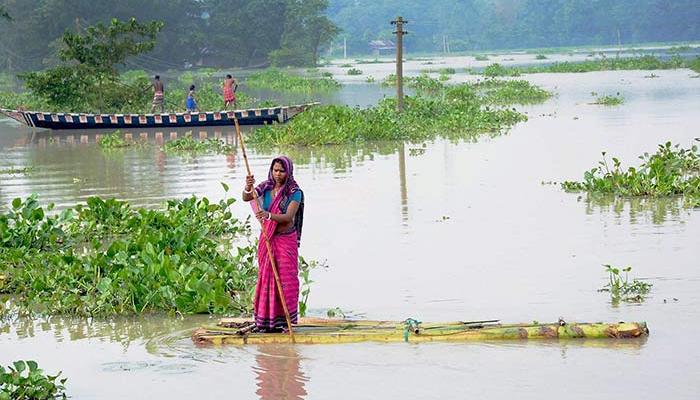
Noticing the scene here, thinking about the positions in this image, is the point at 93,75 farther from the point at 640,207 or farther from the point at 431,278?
the point at 431,278

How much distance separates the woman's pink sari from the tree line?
62648mm

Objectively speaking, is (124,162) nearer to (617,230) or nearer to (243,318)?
(617,230)

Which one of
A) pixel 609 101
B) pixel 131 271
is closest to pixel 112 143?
pixel 609 101

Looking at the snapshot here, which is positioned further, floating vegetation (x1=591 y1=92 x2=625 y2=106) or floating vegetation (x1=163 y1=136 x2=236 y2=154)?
floating vegetation (x1=591 y1=92 x2=625 y2=106)

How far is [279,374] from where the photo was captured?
27.0ft

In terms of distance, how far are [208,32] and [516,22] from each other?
212 ft

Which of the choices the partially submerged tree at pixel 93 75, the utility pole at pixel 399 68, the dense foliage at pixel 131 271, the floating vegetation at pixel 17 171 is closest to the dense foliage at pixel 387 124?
the utility pole at pixel 399 68

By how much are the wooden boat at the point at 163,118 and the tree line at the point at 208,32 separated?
137ft

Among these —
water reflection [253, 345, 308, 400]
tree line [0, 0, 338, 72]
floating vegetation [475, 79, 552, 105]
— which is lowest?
water reflection [253, 345, 308, 400]

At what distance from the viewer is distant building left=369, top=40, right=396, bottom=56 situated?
131 meters

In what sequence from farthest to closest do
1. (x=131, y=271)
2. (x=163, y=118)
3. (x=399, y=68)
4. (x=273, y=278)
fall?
(x=163, y=118), (x=399, y=68), (x=131, y=271), (x=273, y=278)

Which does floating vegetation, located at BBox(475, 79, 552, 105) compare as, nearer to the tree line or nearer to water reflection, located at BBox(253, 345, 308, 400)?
water reflection, located at BBox(253, 345, 308, 400)

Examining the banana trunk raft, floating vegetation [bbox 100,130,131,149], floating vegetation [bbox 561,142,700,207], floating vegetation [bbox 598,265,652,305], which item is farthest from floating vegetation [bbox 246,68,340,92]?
the banana trunk raft

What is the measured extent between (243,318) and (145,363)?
90 cm
